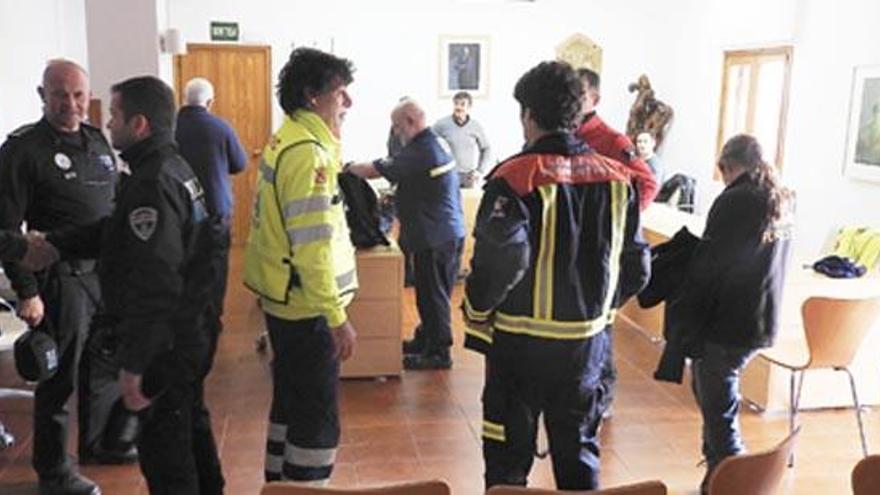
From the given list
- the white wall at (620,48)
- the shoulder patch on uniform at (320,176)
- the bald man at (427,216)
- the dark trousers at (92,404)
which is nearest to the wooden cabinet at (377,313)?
the bald man at (427,216)

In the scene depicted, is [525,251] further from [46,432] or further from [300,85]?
[46,432]

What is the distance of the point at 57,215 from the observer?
283 centimetres

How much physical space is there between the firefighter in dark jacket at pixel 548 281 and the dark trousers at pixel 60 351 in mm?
1437

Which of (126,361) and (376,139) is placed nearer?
(126,361)

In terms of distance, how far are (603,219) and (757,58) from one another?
5519 mm

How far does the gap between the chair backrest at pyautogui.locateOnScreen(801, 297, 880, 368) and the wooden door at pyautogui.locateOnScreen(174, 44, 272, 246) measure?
18.9 feet

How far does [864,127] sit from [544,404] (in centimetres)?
444

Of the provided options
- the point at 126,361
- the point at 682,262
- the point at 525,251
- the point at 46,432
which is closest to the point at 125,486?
the point at 46,432

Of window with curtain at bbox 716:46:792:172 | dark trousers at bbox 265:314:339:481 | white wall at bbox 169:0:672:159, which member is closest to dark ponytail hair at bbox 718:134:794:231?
dark trousers at bbox 265:314:339:481

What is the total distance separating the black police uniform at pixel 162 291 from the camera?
2.06 meters

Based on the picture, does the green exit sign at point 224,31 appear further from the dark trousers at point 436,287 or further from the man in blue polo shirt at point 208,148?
the dark trousers at point 436,287

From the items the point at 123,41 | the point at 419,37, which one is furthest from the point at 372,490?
the point at 419,37

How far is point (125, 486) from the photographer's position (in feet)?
10.2

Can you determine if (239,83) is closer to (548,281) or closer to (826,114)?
(826,114)
